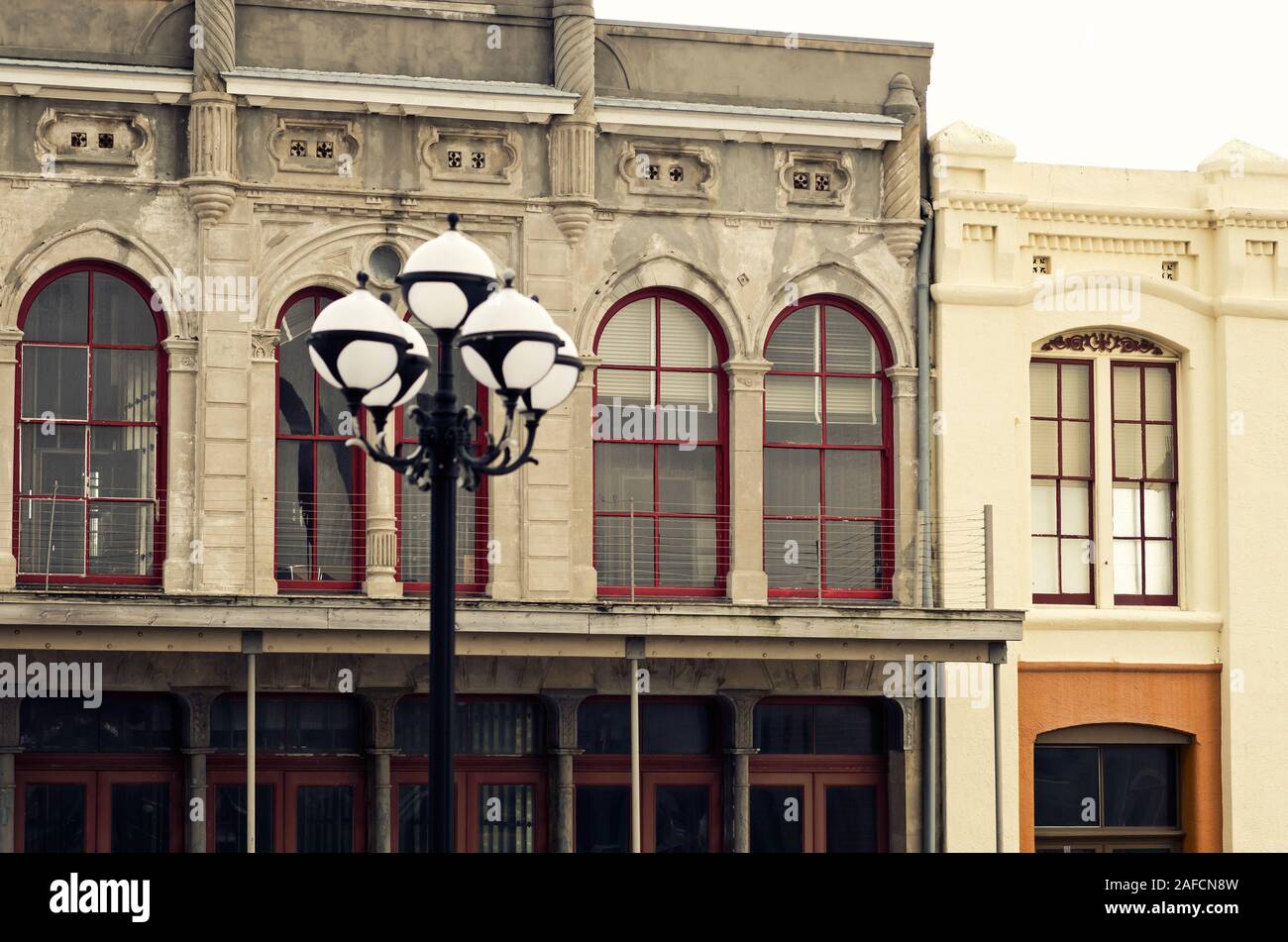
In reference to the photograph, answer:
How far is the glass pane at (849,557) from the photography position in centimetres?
2111

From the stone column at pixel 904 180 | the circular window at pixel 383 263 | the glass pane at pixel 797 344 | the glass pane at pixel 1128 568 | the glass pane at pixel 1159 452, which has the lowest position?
the glass pane at pixel 1128 568

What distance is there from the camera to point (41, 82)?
1967cm

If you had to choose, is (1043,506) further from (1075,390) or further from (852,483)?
(852,483)

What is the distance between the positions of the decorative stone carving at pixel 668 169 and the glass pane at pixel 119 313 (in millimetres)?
4726

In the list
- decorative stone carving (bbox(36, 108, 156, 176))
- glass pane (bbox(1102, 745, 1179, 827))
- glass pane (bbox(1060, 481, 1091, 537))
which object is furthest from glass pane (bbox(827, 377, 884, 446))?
decorative stone carving (bbox(36, 108, 156, 176))

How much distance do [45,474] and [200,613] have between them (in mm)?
2465

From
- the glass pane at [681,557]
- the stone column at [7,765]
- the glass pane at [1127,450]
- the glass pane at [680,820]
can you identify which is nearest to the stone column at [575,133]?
the glass pane at [681,557]

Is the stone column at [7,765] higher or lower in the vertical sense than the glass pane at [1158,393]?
lower

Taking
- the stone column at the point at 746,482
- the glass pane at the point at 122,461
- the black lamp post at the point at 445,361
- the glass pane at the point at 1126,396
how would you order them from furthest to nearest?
the glass pane at the point at 1126,396 → the stone column at the point at 746,482 → the glass pane at the point at 122,461 → the black lamp post at the point at 445,361

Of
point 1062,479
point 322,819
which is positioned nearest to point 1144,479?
point 1062,479

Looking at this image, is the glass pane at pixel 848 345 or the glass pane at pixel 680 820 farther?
the glass pane at pixel 848 345

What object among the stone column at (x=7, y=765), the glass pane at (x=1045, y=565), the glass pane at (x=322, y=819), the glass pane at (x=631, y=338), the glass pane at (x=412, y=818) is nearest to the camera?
the stone column at (x=7, y=765)

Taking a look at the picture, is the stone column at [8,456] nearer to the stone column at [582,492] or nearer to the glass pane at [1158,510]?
the stone column at [582,492]
